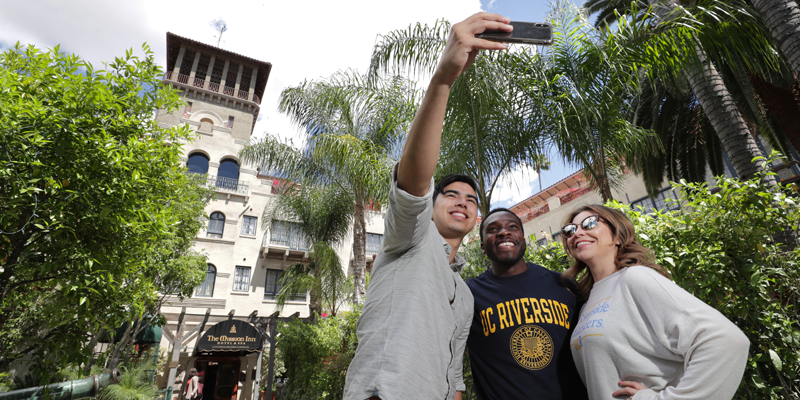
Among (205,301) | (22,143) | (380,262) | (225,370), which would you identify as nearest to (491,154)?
(380,262)

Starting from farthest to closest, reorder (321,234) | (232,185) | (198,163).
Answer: (198,163)
(232,185)
(321,234)

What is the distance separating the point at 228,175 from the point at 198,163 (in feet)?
5.97

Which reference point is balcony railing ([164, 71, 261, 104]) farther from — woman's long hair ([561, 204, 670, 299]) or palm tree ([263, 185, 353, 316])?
woman's long hair ([561, 204, 670, 299])

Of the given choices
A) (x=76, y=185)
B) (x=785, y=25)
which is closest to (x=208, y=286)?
(x=76, y=185)

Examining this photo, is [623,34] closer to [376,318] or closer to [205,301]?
[376,318]

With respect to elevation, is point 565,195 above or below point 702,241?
above

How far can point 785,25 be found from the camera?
15.1ft

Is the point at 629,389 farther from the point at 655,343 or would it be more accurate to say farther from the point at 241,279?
the point at 241,279

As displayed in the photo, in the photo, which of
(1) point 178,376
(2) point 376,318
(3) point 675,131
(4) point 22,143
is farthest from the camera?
(1) point 178,376

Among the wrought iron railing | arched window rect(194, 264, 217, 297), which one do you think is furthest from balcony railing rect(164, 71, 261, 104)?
arched window rect(194, 264, 217, 297)

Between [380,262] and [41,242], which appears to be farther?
[41,242]

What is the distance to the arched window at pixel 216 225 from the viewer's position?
19.8 metres

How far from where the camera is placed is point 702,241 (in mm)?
2947

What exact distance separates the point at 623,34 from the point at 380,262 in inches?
213
